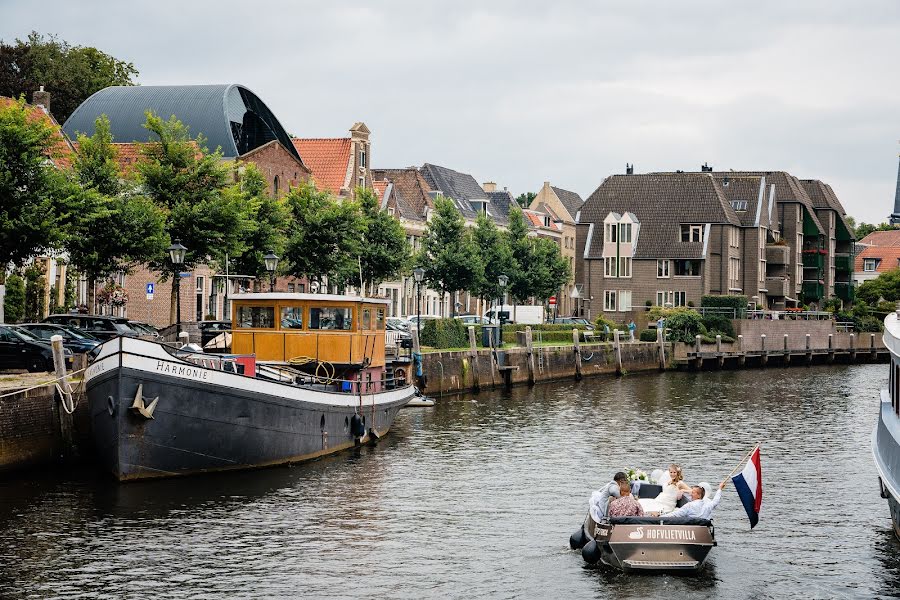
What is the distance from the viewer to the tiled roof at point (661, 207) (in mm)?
108875

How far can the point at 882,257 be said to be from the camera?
15738cm

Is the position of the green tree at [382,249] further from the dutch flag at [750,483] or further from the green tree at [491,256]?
the dutch flag at [750,483]

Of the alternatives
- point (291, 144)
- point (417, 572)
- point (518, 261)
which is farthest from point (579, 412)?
point (518, 261)

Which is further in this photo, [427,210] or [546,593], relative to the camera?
[427,210]

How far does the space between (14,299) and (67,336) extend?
40.9 feet

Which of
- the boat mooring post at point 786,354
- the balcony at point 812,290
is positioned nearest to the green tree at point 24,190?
the boat mooring post at point 786,354

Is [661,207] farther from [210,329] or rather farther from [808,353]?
[210,329]

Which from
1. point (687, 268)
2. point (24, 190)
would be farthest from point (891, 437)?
point (687, 268)

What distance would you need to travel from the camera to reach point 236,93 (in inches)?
3219

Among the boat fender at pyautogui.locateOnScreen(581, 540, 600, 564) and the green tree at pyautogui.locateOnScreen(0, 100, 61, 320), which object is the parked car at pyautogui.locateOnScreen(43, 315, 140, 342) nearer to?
the green tree at pyautogui.locateOnScreen(0, 100, 61, 320)

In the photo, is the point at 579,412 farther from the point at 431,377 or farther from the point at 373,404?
the point at 373,404

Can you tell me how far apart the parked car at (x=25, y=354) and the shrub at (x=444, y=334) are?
2981 centimetres

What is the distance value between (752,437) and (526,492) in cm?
1642

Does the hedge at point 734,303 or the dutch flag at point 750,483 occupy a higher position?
the hedge at point 734,303
